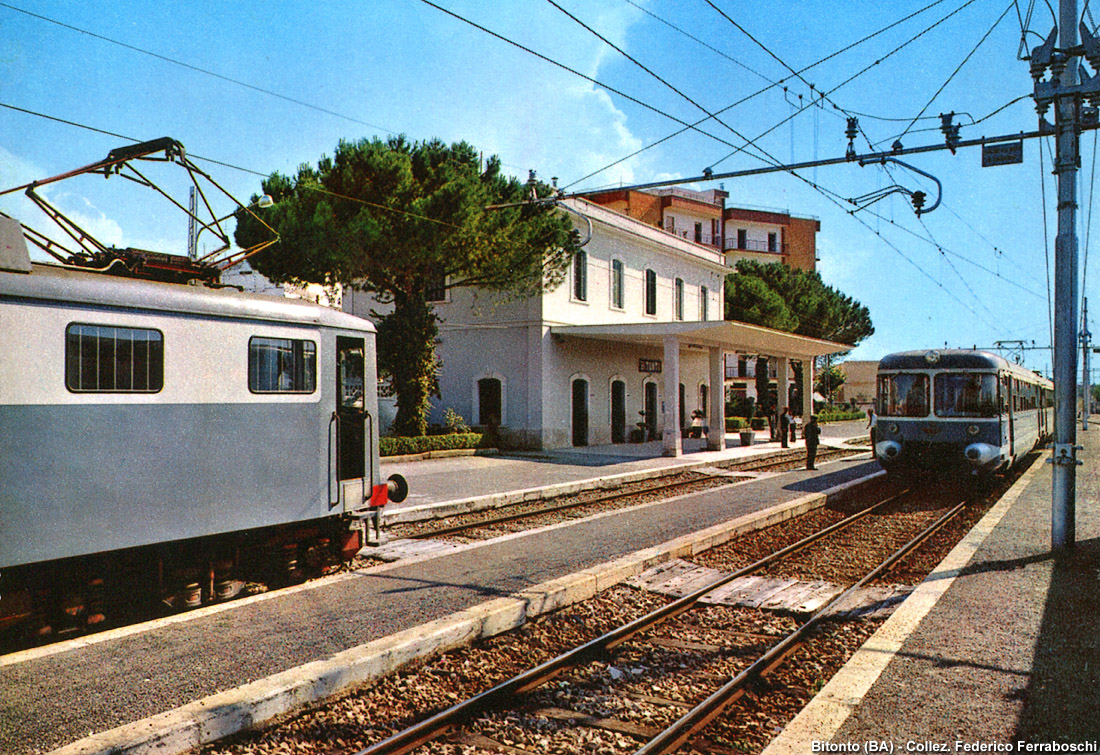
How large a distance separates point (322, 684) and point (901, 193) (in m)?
11.7

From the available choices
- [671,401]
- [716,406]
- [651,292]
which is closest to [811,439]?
[671,401]

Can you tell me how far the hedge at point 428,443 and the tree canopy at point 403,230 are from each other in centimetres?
67

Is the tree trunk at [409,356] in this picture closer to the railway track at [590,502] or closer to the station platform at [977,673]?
the railway track at [590,502]

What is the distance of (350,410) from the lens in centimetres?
810

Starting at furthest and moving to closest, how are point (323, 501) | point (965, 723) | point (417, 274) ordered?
point (417, 274) → point (323, 501) → point (965, 723)

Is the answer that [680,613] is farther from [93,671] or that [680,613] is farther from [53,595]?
[53,595]

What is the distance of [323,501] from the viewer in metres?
7.70

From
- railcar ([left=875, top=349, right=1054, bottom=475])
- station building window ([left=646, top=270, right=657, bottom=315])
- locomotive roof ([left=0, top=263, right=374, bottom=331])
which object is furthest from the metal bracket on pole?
station building window ([left=646, top=270, right=657, bottom=315])

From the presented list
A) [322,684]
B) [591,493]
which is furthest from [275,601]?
[591,493]

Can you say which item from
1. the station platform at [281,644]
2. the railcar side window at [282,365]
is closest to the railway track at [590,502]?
the station platform at [281,644]

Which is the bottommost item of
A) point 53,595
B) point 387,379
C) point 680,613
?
point 680,613

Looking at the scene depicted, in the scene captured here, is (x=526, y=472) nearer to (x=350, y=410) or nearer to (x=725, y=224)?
(x=350, y=410)

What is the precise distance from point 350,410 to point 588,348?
62.8 ft

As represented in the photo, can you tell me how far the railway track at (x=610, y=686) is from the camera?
4.48 metres
